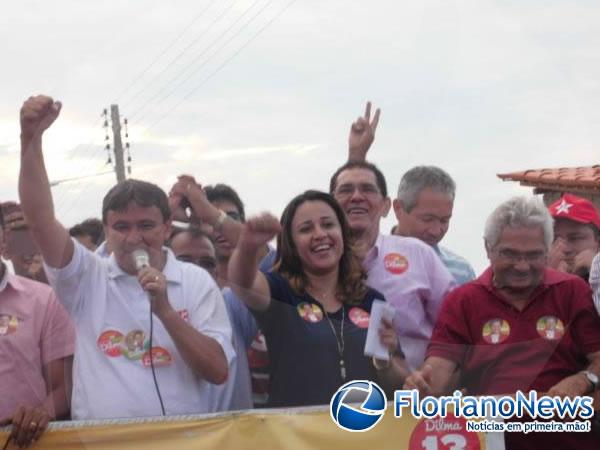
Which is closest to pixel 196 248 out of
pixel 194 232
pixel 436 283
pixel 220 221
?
pixel 194 232

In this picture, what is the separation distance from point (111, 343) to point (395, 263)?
5.09 feet

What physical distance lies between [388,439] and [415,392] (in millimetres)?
226

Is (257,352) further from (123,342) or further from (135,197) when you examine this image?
(135,197)

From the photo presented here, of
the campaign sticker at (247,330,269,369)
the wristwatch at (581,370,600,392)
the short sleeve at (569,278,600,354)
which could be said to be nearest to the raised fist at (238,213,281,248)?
the campaign sticker at (247,330,269,369)

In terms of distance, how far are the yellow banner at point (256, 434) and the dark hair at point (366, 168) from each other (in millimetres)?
1615

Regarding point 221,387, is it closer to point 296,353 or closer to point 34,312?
point 296,353

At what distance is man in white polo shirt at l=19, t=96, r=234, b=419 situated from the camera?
4617 mm

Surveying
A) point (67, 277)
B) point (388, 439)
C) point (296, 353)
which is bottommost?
point (388, 439)

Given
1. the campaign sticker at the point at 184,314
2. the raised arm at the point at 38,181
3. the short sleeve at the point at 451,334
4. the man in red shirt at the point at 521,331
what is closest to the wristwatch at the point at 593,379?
the man in red shirt at the point at 521,331

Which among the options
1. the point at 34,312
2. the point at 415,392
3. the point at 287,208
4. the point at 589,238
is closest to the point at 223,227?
the point at 287,208

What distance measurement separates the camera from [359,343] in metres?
4.89

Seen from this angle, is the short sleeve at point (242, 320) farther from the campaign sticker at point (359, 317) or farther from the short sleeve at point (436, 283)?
the short sleeve at point (436, 283)

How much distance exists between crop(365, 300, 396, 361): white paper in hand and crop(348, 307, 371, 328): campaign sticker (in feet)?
0.08

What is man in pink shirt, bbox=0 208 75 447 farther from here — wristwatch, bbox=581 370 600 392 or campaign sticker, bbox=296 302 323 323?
wristwatch, bbox=581 370 600 392
